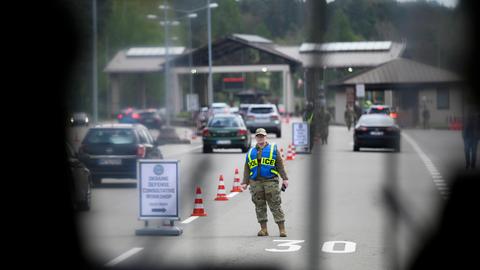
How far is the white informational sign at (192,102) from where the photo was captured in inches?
204

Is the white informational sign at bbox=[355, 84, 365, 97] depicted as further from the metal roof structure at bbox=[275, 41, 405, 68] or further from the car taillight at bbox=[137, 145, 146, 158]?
the car taillight at bbox=[137, 145, 146, 158]

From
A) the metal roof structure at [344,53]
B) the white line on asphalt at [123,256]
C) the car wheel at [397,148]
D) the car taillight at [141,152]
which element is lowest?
the white line on asphalt at [123,256]

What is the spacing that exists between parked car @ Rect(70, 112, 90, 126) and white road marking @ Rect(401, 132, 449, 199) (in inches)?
50.7

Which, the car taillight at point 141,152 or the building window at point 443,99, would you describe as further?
the car taillight at point 141,152

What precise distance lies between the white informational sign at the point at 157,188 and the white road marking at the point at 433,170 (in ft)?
19.5

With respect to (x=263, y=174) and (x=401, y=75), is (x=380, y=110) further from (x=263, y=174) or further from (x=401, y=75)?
(x=263, y=174)

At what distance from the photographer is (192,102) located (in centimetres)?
534

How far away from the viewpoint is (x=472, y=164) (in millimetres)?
4125

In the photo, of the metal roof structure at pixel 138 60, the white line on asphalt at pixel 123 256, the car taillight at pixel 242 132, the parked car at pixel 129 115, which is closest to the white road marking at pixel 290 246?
the white line on asphalt at pixel 123 256

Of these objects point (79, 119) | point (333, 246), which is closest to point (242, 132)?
point (333, 246)

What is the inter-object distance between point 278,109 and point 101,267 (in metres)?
1.07

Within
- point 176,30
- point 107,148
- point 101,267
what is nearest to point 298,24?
point 176,30

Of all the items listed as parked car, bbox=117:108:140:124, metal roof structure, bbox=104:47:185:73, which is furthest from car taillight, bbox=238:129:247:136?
metal roof structure, bbox=104:47:185:73

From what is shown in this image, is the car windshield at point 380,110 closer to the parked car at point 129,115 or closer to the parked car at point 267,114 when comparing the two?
the parked car at point 267,114
